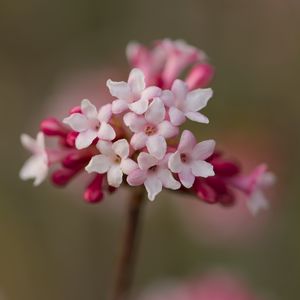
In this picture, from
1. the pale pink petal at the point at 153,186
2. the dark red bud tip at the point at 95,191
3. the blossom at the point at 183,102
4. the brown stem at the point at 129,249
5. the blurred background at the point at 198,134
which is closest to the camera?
the pale pink petal at the point at 153,186

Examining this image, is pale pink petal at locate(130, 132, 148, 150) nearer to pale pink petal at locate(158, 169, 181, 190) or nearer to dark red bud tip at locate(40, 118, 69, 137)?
pale pink petal at locate(158, 169, 181, 190)

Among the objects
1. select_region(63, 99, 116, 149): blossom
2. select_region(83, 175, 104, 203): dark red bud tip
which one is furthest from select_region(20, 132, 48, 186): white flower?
select_region(63, 99, 116, 149): blossom

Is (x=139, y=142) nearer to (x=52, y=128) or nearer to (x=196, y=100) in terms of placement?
(x=196, y=100)

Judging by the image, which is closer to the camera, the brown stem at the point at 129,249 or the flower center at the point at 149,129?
Result: the flower center at the point at 149,129

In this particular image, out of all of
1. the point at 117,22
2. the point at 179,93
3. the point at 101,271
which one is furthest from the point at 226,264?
the point at 179,93

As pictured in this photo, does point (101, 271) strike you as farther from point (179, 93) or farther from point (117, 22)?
point (179, 93)

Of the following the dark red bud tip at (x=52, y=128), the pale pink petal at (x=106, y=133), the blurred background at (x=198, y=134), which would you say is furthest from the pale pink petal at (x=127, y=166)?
the blurred background at (x=198, y=134)

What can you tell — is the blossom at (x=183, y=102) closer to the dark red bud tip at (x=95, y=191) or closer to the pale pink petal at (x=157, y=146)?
the pale pink petal at (x=157, y=146)
